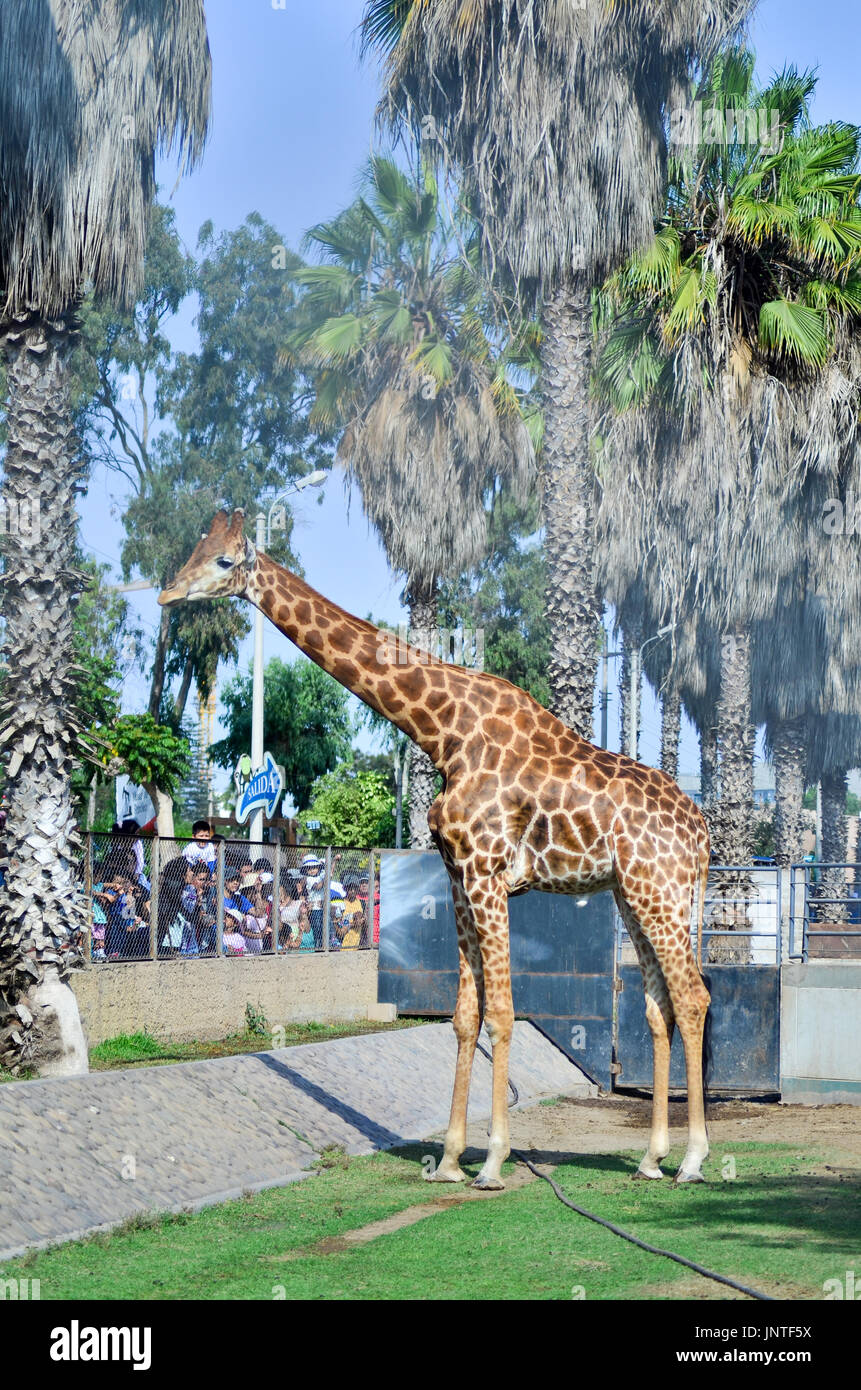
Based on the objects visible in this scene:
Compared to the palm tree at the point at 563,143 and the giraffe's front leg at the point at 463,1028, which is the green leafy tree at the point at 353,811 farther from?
the giraffe's front leg at the point at 463,1028

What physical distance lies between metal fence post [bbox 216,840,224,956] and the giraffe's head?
7125 mm

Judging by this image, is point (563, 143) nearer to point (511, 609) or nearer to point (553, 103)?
point (553, 103)

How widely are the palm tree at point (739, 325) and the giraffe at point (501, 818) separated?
10702 mm

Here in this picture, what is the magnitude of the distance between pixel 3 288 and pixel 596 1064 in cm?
1134

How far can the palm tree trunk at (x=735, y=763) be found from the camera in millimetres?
24297

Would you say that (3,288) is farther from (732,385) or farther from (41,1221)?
(732,385)

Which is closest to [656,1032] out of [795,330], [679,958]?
[679,958]

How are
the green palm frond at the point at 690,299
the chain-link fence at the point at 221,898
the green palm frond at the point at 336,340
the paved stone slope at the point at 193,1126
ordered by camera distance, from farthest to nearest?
the green palm frond at the point at 336,340, the green palm frond at the point at 690,299, the chain-link fence at the point at 221,898, the paved stone slope at the point at 193,1126

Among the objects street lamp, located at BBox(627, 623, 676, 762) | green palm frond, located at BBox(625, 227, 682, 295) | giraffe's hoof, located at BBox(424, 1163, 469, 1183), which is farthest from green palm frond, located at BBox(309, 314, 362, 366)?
giraffe's hoof, located at BBox(424, 1163, 469, 1183)

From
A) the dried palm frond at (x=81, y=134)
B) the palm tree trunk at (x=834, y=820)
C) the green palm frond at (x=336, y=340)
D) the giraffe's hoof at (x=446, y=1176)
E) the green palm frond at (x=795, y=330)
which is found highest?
the green palm frond at (x=336, y=340)

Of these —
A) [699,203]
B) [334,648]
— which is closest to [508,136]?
[699,203]

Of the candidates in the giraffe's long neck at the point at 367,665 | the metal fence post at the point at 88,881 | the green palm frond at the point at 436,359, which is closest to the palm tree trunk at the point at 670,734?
the green palm frond at the point at 436,359

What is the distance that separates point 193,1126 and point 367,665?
3.59 m

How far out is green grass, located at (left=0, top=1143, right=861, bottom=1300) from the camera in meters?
7.23
